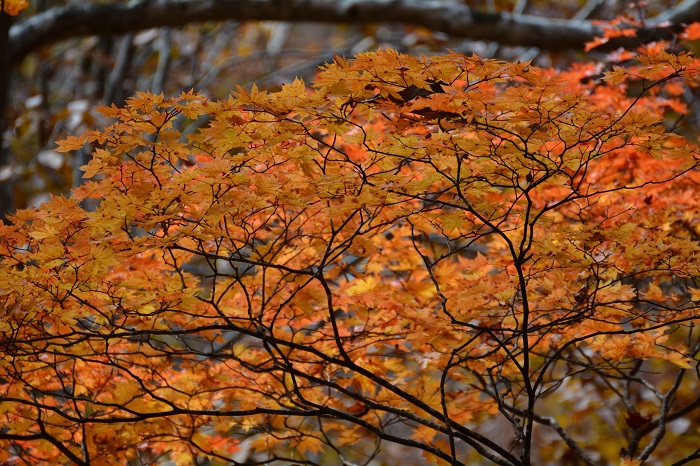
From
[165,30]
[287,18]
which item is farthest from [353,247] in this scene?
[165,30]

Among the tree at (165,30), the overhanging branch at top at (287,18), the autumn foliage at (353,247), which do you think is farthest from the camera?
the overhanging branch at top at (287,18)

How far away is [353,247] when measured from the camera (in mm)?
3008

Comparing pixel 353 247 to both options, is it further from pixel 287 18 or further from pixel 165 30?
pixel 165 30

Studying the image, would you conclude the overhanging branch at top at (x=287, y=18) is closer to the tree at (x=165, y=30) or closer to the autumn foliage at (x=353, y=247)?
the tree at (x=165, y=30)

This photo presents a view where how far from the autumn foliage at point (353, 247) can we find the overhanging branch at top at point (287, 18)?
2001 millimetres

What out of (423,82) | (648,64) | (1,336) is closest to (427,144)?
(423,82)

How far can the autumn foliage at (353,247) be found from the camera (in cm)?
234

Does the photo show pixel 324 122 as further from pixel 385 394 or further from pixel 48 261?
pixel 385 394

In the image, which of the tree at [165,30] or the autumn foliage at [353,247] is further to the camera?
the tree at [165,30]

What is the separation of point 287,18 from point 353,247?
360 centimetres

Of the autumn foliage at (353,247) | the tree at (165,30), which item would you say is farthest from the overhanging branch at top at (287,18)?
the autumn foliage at (353,247)

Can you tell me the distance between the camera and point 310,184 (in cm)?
254

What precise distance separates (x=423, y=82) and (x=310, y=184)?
554mm

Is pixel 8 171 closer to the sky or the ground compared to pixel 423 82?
closer to the sky
